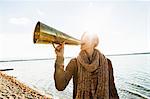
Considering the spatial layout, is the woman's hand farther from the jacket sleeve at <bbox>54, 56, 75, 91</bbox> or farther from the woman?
the woman

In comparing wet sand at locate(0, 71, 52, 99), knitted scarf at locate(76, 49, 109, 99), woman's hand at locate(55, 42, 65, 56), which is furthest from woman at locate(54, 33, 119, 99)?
wet sand at locate(0, 71, 52, 99)

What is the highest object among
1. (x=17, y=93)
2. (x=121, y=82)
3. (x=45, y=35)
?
(x=45, y=35)

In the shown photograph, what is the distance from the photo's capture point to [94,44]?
2576mm

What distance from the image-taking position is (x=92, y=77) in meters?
2.65

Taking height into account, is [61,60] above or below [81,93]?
above

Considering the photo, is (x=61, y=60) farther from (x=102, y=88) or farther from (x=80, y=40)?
(x=102, y=88)

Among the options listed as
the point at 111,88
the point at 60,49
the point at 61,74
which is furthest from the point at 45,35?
the point at 111,88

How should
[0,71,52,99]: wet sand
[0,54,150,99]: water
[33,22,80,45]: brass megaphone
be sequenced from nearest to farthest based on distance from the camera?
1. [33,22,80,45]: brass megaphone
2. [0,71,52,99]: wet sand
3. [0,54,150,99]: water

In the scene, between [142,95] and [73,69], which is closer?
[73,69]

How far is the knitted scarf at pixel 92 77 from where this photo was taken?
260 centimetres

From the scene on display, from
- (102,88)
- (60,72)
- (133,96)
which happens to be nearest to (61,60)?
(60,72)

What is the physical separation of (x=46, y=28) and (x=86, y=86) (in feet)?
2.84

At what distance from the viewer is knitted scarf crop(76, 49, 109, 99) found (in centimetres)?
260

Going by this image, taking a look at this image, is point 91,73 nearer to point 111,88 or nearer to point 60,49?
point 111,88
